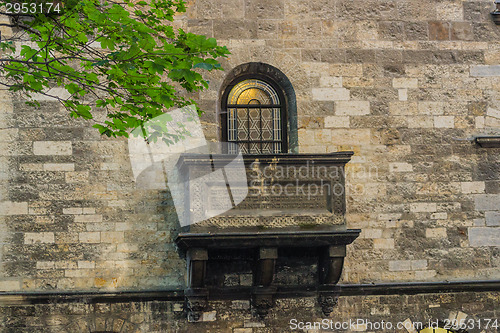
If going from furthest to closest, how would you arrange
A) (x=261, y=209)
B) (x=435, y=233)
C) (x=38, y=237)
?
(x=435, y=233), (x=38, y=237), (x=261, y=209)

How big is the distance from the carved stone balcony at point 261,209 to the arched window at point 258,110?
1033mm

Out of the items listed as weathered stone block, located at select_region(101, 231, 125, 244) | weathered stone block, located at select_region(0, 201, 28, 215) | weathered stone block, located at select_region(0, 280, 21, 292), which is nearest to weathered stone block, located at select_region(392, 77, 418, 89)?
weathered stone block, located at select_region(101, 231, 125, 244)

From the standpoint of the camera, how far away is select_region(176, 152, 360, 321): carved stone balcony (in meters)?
7.78

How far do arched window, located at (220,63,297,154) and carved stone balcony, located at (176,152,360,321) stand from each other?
1033 millimetres

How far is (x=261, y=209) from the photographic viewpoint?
7891mm

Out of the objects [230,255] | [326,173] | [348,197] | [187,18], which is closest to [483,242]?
[348,197]

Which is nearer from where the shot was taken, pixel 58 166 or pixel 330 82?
pixel 58 166

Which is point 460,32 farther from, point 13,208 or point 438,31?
point 13,208

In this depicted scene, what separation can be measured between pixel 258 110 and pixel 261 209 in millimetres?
1841

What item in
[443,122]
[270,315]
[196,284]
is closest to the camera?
[196,284]

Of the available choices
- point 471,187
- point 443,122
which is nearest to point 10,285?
point 443,122

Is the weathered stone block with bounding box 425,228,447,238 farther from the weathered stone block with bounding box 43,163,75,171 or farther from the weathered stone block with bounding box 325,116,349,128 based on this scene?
the weathered stone block with bounding box 43,163,75,171

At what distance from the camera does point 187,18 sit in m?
8.84

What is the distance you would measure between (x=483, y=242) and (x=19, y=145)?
22.2ft
